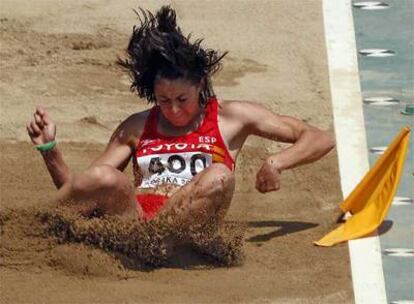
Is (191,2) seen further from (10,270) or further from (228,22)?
(10,270)

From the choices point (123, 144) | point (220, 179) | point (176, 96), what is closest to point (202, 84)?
point (176, 96)

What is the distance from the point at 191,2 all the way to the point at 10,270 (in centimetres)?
395

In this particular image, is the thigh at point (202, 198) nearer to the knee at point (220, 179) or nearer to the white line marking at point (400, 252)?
the knee at point (220, 179)

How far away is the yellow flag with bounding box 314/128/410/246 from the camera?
856 cm

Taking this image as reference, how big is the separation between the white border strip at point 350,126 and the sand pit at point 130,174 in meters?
0.06

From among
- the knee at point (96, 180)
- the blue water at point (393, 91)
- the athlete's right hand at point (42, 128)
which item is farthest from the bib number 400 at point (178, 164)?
the blue water at point (393, 91)

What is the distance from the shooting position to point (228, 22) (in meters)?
11.3

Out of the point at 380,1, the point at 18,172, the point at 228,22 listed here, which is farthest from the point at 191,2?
the point at 18,172

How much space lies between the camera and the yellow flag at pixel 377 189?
28.1ft

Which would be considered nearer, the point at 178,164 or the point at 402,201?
the point at 178,164

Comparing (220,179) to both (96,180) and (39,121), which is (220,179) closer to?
(96,180)

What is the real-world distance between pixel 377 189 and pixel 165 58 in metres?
1.24

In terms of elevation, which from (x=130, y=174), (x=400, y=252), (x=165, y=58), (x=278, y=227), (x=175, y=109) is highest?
(x=165, y=58)

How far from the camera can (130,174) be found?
30.8 ft
